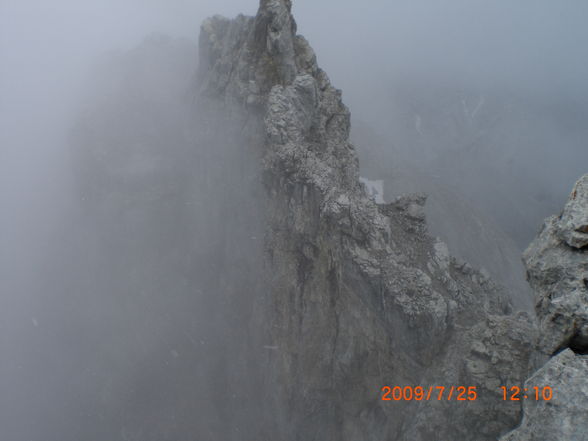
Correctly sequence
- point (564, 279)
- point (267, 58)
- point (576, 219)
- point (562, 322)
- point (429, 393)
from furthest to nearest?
point (267, 58) < point (429, 393) < point (564, 279) < point (576, 219) < point (562, 322)

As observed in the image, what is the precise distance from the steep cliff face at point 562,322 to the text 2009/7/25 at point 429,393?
8.19 m

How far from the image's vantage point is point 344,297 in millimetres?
23469

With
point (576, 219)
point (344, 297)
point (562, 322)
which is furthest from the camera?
point (344, 297)

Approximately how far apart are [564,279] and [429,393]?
11872 mm

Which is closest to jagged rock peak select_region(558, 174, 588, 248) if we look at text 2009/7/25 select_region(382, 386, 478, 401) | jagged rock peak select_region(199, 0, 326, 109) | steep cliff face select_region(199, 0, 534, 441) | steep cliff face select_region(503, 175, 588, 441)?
steep cliff face select_region(503, 175, 588, 441)

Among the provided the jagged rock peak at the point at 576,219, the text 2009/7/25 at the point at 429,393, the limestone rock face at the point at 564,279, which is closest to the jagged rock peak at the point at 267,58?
the jagged rock peak at the point at 576,219

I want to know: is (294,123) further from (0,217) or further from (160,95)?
(0,217)

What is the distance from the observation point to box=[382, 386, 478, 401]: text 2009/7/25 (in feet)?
58.2

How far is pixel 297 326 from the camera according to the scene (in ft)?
87.1

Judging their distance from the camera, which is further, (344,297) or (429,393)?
(344,297)
